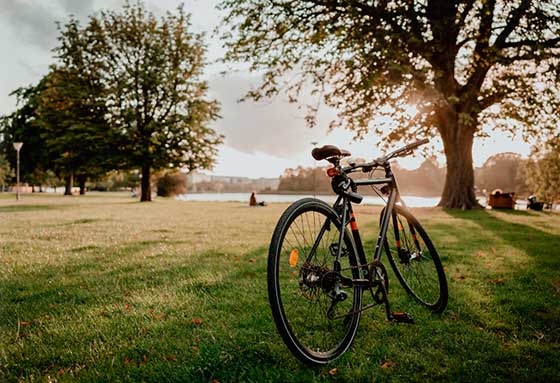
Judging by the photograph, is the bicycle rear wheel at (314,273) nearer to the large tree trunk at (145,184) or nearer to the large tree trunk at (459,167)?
the large tree trunk at (459,167)

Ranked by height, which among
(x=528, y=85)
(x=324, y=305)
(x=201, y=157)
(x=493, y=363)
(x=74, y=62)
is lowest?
(x=493, y=363)

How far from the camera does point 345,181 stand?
2.61m

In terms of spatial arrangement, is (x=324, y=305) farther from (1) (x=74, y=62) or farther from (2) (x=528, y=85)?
(1) (x=74, y=62)

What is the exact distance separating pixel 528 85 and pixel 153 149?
911 inches

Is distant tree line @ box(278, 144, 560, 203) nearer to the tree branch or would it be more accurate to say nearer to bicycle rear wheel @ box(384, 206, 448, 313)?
the tree branch

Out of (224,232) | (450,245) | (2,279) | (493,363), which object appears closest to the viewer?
(493,363)

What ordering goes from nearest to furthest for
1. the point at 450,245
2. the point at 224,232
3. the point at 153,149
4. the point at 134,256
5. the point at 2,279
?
the point at 2,279 < the point at 134,256 < the point at 450,245 < the point at 224,232 < the point at 153,149

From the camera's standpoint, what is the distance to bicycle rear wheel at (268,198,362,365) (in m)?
2.11

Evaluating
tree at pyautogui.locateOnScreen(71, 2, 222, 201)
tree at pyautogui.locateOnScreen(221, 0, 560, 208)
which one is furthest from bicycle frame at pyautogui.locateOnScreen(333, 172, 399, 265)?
tree at pyautogui.locateOnScreen(71, 2, 222, 201)

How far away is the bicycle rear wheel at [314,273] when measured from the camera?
2109mm

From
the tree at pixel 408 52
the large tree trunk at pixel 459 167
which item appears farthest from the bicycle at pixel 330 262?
the large tree trunk at pixel 459 167

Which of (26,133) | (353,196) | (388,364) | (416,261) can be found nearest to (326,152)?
(353,196)

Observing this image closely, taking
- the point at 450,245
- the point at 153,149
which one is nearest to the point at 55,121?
the point at 153,149

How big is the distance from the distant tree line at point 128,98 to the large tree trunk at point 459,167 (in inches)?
680
